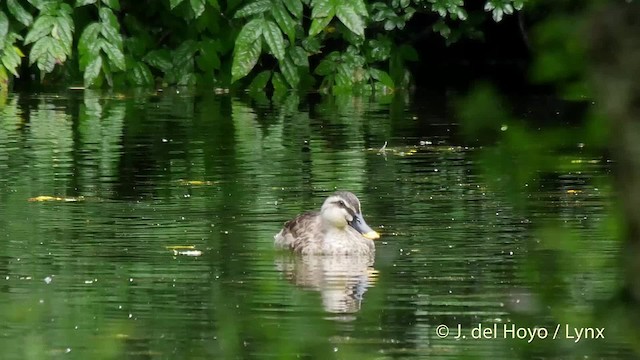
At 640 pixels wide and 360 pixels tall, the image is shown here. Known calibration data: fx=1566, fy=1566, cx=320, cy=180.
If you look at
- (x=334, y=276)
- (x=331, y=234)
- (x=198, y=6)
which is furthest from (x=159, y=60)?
(x=334, y=276)

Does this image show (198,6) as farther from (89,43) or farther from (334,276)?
(334,276)

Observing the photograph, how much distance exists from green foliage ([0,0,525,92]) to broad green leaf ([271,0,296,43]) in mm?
12

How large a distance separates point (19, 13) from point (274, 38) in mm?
3206

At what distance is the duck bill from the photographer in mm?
8180

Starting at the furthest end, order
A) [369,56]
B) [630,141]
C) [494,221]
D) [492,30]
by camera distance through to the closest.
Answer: [492,30]
[369,56]
[494,221]
[630,141]

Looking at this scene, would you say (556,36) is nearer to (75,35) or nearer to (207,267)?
(207,267)

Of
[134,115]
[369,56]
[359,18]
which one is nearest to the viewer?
[134,115]

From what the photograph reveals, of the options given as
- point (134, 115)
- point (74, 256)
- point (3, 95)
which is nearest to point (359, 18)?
point (134, 115)

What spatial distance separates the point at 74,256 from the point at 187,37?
42.9ft

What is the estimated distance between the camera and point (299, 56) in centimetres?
1948

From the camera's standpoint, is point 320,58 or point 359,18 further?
point 320,58

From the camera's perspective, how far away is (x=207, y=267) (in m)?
7.45

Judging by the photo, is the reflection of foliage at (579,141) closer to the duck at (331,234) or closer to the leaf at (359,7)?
the duck at (331,234)

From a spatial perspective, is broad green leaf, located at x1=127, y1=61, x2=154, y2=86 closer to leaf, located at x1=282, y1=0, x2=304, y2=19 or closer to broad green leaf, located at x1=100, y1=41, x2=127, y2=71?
broad green leaf, located at x1=100, y1=41, x2=127, y2=71
